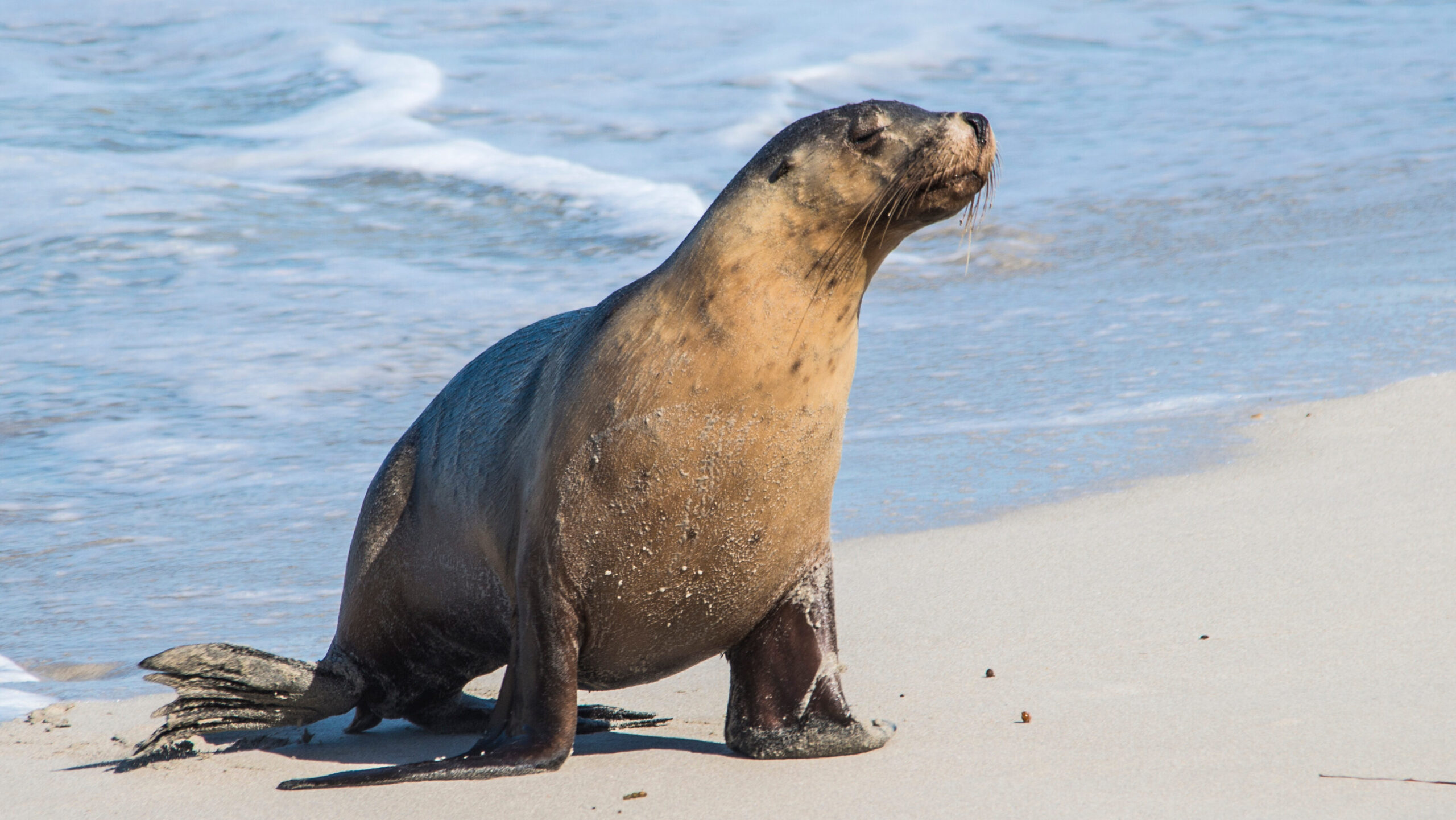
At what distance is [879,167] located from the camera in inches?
149

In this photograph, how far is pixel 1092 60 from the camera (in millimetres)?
20391

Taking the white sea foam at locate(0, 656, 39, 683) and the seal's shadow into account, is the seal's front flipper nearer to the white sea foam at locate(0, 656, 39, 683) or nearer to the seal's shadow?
the seal's shadow

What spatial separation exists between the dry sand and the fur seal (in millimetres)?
192

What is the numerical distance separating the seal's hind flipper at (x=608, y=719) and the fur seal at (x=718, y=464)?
0.78 ft

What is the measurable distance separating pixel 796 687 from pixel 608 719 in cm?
62

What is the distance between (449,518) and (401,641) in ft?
1.38

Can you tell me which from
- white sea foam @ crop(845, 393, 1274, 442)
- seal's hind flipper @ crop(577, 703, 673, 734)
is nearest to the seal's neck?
seal's hind flipper @ crop(577, 703, 673, 734)

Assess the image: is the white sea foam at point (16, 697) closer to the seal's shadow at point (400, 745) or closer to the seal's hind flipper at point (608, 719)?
the seal's shadow at point (400, 745)

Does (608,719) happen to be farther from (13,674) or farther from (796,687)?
(13,674)

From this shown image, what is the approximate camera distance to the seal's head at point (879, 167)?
3.74m

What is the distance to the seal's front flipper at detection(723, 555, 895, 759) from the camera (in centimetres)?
404

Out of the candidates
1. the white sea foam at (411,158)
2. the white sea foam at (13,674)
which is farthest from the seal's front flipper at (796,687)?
the white sea foam at (411,158)

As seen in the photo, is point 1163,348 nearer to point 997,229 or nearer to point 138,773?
point 997,229

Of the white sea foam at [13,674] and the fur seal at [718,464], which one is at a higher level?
A: the fur seal at [718,464]
